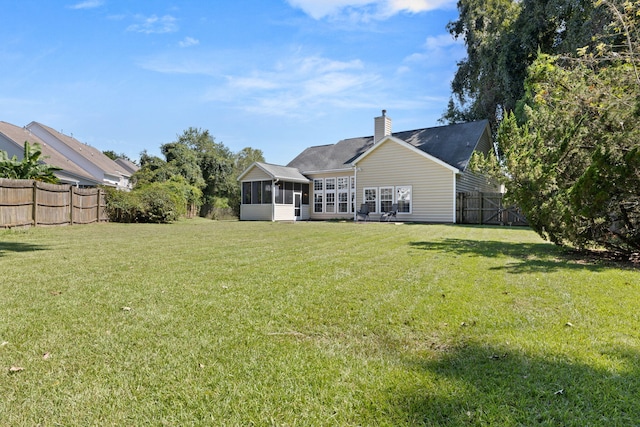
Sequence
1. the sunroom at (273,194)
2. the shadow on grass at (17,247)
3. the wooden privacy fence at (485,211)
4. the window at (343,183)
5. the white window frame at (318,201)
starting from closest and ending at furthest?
the shadow on grass at (17,247) → the wooden privacy fence at (485,211) → the sunroom at (273,194) → the window at (343,183) → the white window frame at (318,201)

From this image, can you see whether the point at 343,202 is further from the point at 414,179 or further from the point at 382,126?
the point at 382,126

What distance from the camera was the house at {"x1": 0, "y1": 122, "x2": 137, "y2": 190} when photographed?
2406 cm

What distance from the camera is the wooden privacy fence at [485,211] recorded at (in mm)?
17766

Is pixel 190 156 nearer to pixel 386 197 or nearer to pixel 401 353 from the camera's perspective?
pixel 386 197

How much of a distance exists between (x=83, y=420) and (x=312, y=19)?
1310 cm

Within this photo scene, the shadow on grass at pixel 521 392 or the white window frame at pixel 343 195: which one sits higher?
the white window frame at pixel 343 195

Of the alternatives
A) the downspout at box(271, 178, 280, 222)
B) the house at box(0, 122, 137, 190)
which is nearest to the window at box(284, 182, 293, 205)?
the downspout at box(271, 178, 280, 222)

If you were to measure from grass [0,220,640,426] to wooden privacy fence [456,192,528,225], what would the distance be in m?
13.9

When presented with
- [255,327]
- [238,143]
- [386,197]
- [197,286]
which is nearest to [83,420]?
[255,327]

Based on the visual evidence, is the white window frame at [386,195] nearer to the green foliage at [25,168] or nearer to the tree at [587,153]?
the tree at [587,153]

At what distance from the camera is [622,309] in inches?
139

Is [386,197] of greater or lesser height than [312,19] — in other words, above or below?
below

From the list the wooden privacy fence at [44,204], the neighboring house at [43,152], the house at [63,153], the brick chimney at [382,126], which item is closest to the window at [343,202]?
the brick chimney at [382,126]

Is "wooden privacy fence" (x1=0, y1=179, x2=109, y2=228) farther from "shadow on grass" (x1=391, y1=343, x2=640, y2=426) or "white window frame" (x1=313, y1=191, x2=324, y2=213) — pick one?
"shadow on grass" (x1=391, y1=343, x2=640, y2=426)
